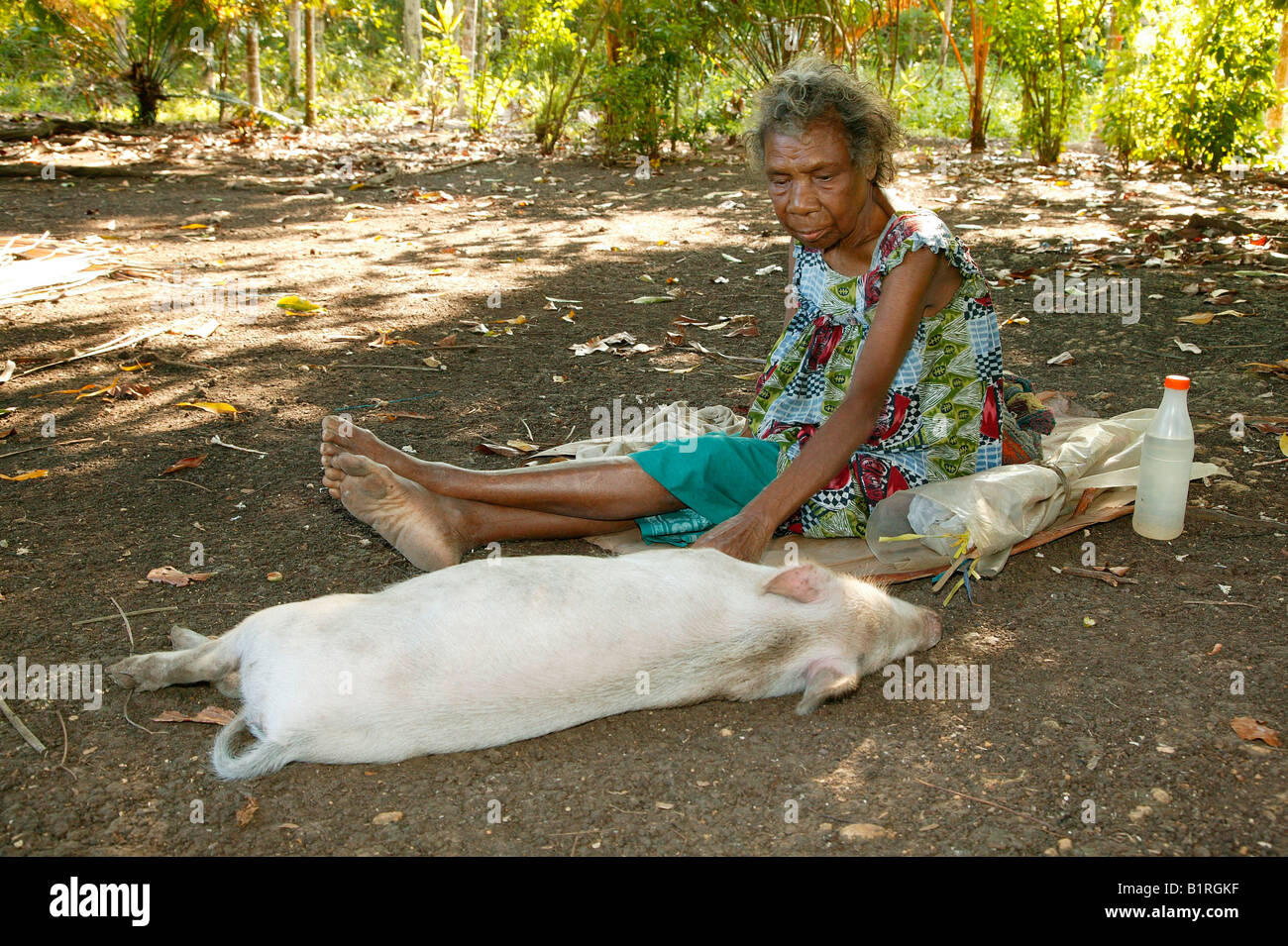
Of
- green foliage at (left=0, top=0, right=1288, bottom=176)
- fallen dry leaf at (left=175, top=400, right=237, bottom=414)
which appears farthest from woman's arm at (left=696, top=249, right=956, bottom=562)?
green foliage at (left=0, top=0, right=1288, bottom=176)

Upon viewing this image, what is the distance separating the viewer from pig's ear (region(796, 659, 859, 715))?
273 centimetres

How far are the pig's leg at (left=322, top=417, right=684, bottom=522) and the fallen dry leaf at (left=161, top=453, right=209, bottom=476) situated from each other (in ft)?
3.79

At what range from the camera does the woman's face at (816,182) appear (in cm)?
317

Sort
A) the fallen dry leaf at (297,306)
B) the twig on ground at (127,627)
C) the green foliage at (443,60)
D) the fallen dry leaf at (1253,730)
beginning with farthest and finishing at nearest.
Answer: the green foliage at (443,60) < the fallen dry leaf at (297,306) < the twig on ground at (127,627) < the fallen dry leaf at (1253,730)

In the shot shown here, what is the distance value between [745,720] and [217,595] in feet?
5.83

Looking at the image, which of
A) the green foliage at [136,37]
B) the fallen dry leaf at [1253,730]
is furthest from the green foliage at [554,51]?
the fallen dry leaf at [1253,730]

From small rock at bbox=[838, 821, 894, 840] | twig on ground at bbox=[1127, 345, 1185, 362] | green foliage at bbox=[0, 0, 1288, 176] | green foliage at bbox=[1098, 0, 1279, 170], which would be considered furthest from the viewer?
green foliage at bbox=[0, 0, 1288, 176]

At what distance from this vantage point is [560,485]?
3527mm

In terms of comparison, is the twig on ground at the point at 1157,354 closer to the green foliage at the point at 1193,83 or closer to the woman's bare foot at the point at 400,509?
the woman's bare foot at the point at 400,509

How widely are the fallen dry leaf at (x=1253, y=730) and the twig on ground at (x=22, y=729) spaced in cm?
312

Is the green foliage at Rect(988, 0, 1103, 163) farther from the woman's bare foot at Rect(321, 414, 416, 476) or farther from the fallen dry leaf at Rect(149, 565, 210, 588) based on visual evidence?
the fallen dry leaf at Rect(149, 565, 210, 588)

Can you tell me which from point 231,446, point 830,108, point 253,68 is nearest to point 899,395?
point 830,108

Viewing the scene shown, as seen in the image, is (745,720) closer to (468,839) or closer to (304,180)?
(468,839)
